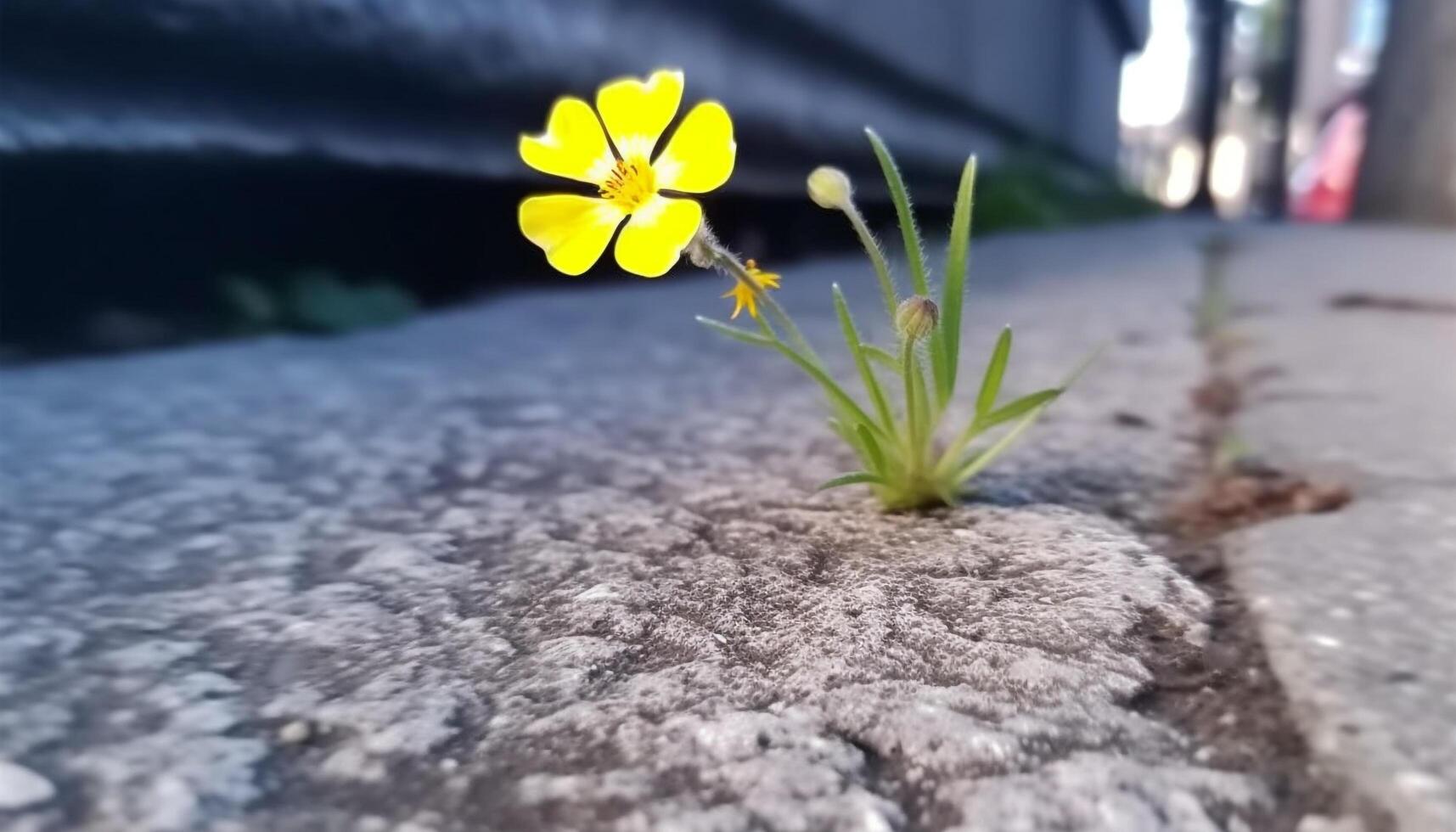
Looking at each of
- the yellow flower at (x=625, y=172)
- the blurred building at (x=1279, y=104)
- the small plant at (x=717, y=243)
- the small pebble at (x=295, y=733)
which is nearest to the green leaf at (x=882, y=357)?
the small plant at (x=717, y=243)

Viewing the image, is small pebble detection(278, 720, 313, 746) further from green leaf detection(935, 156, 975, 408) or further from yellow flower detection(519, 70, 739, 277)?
green leaf detection(935, 156, 975, 408)

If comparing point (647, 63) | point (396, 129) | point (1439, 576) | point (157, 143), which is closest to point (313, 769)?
point (1439, 576)

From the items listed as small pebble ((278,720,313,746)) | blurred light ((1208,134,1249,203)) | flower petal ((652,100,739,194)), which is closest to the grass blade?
flower petal ((652,100,739,194))

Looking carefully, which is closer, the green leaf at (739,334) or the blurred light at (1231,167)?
the green leaf at (739,334)

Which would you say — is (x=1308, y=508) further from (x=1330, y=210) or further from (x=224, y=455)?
(x=1330, y=210)

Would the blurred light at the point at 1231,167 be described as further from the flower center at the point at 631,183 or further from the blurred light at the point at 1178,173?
the flower center at the point at 631,183

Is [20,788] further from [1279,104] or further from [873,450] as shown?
[1279,104]
